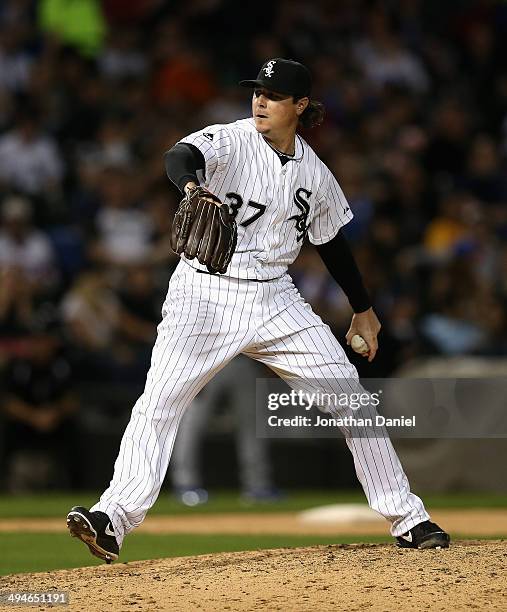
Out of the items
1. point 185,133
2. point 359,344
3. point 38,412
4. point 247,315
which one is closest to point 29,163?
point 185,133

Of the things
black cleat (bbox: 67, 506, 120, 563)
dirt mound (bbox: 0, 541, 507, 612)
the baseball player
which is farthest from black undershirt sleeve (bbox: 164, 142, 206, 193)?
dirt mound (bbox: 0, 541, 507, 612)

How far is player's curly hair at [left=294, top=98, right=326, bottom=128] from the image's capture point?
18.5 feet

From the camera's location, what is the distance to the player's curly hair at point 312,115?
222 inches

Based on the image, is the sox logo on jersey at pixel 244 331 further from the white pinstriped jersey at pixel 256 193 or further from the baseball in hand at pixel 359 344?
the baseball in hand at pixel 359 344

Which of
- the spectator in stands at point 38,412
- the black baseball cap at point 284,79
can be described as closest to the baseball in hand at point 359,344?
the black baseball cap at point 284,79

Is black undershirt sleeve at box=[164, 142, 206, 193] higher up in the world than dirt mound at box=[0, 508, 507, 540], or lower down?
higher up

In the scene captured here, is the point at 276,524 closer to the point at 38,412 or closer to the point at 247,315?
the point at 38,412

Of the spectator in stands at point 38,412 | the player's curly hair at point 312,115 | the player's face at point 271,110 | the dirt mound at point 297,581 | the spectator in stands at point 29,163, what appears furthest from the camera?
the spectator in stands at point 29,163

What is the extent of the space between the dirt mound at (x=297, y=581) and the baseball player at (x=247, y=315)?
197mm

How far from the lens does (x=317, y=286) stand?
11117 mm

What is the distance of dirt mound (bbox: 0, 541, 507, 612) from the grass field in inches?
37.2

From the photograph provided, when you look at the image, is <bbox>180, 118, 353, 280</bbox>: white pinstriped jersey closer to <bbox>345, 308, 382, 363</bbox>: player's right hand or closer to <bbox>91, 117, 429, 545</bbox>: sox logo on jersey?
<bbox>91, 117, 429, 545</bbox>: sox logo on jersey

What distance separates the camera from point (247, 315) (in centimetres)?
529

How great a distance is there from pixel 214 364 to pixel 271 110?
3.52 ft
